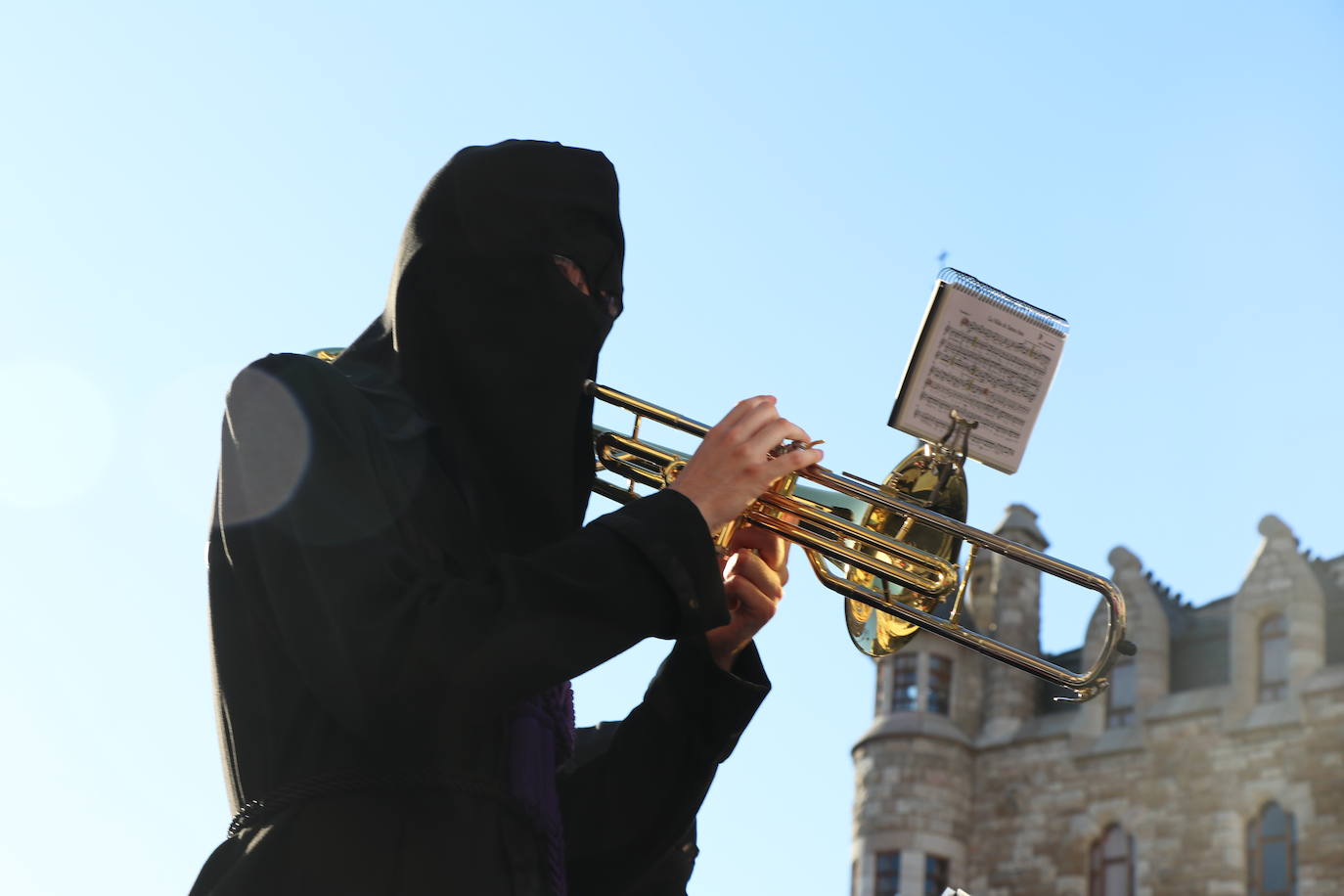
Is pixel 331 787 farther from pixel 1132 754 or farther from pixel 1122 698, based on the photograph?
pixel 1122 698

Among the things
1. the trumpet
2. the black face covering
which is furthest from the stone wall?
the black face covering

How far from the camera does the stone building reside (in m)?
27.5

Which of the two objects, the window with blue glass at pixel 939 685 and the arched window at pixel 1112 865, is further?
the window with blue glass at pixel 939 685

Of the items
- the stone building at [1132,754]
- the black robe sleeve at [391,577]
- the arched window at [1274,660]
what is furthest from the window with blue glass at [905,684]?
the black robe sleeve at [391,577]

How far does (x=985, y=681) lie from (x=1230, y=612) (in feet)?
14.5

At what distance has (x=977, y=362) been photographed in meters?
4.16

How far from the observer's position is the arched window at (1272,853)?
27031mm

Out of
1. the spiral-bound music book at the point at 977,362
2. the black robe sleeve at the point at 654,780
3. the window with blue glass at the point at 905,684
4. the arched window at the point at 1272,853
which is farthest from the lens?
the window with blue glass at the point at 905,684

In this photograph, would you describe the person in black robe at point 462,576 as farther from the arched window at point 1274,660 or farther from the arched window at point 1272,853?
the arched window at point 1274,660

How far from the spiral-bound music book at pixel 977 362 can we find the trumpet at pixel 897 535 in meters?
0.06

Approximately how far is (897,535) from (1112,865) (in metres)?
26.4

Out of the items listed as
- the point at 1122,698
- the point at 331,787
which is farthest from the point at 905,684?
the point at 331,787

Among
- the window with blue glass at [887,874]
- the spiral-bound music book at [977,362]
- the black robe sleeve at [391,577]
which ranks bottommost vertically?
the black robe sleeve at [391,577]

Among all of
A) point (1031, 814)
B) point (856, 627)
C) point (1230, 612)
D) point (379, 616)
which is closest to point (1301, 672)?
point (1230, 612)
